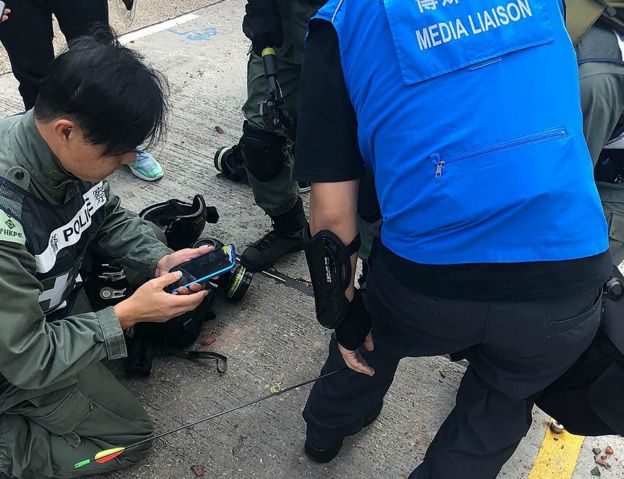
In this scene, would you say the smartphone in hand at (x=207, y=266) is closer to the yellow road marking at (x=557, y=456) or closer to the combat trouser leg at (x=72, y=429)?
the combat trouser leg at (x=72, y=429)

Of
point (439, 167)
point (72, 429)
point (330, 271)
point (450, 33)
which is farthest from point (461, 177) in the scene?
point (72, 429)

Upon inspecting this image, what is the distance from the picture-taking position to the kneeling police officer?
142 cm

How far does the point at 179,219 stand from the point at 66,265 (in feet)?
2.57

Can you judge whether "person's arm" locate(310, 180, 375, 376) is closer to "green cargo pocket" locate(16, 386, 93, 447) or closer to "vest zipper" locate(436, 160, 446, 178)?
"vest zipper" locate(436, 160, 446, 178)

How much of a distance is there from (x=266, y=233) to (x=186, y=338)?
0.86 meters

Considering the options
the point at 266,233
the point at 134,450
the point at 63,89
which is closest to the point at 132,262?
the point at 134,450

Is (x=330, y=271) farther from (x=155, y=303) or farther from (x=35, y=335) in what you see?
(x=35, y=335)

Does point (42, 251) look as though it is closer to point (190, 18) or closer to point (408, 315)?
point (408, 315)

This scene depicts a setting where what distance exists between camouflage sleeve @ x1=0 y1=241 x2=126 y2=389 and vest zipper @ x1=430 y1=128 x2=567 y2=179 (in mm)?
1008

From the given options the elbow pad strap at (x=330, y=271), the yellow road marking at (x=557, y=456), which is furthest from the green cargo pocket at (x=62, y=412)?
the yellow road marking at (x=557, y=456)

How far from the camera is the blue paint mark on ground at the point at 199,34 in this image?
4895 mm

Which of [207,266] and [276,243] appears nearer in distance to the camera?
[207,266]

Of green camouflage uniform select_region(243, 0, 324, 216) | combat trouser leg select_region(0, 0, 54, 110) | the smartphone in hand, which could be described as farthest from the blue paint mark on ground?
the smartphone in hand

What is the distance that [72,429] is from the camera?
1.84 meters
